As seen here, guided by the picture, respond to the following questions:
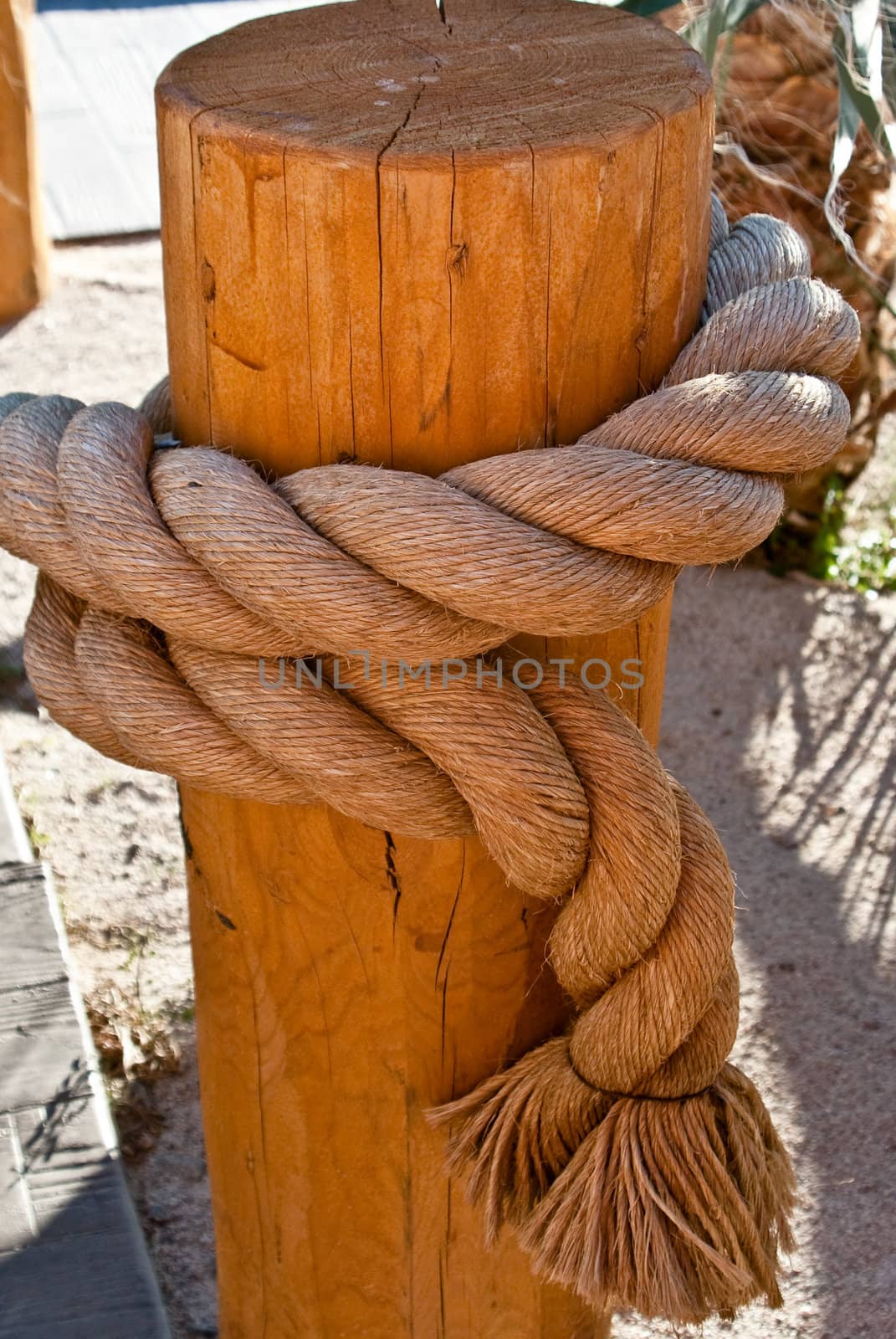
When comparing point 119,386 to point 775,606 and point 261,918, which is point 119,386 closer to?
point 775,606

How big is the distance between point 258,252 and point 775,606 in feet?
8.28

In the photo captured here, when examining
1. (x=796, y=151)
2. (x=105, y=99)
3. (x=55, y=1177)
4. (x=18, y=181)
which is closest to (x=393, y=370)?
(x=55, y=1177)

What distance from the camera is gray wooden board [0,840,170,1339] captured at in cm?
168

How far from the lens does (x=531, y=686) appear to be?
3.68 feet

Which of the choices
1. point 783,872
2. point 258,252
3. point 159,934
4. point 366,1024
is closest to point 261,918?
point 366,1024

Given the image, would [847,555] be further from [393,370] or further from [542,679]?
[393,370]

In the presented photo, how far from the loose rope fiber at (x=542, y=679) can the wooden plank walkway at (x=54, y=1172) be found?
67 cm

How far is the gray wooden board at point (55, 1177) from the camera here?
1.68m

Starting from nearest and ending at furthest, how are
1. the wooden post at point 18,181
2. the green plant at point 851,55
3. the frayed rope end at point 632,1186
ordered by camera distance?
the frayed rope end at point 632,1186 < the green plant at point 851,55 < the wooden post at point 18,181

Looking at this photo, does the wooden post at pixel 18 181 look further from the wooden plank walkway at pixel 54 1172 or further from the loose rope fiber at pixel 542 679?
the loose rope fiber at pixel 542 679

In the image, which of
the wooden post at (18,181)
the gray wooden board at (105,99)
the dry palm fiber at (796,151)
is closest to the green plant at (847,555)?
the dry palm fiber at (796,151)

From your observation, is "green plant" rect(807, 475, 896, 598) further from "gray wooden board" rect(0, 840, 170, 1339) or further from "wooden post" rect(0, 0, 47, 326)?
"wooden post" rect(0, 0, 47, 326)

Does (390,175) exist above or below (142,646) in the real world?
above

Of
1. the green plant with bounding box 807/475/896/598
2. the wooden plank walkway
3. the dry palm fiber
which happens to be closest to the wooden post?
the dry palm fiber
